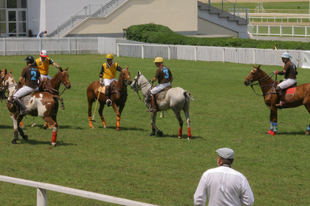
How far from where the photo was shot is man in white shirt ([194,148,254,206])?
19.8 ft

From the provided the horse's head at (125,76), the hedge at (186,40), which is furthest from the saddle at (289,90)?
the hedge at (186,40)

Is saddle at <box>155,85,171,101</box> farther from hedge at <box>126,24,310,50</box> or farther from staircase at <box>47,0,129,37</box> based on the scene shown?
staircase at <box>47,0,129,37</box>

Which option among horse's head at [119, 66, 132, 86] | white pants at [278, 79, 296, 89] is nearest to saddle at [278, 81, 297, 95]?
white pants at [278, 79, 296, 89]

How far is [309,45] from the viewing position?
3519 centimetres

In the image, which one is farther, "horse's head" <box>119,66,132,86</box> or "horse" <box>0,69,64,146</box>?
"horse's head" <box>119,66,132,86</box>

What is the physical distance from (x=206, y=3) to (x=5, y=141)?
45.4m

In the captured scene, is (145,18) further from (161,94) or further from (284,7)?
(284,7)

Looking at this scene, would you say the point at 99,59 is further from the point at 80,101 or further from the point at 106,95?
the point at 106,95

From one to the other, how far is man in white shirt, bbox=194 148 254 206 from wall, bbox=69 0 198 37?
4474cm

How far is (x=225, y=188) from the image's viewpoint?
6.04 m

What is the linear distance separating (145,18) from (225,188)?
4771cm

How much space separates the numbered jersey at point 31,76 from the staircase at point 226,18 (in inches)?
1731

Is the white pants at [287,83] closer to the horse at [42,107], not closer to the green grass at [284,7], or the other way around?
the horse at [42,107]

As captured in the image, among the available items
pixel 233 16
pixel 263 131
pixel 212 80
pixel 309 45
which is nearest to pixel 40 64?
pixel 263 131
